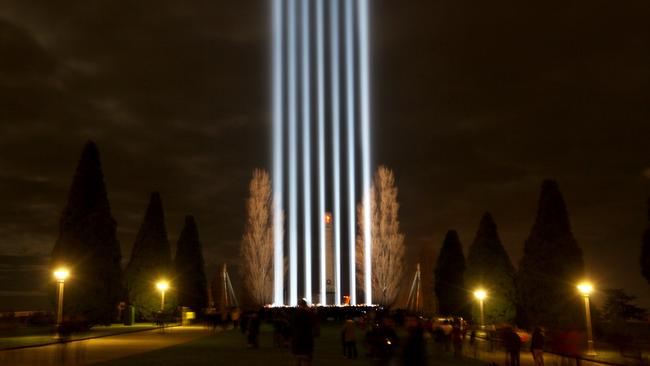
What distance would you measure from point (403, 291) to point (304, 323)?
54.2 meters

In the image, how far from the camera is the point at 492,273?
135ft

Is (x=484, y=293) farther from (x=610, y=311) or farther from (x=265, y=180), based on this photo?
(x=265, y=180)

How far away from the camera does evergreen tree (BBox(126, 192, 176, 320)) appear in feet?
161

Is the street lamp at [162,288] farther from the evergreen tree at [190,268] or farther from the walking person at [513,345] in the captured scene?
the walking person at [513,345]

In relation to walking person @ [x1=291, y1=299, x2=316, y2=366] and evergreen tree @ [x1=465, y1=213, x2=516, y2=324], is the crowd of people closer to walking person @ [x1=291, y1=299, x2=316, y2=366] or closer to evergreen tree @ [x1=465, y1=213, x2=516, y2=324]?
walking person @ [x1=291, y1=299, x2=316, y2=366]

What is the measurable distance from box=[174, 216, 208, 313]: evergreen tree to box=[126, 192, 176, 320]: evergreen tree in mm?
6783

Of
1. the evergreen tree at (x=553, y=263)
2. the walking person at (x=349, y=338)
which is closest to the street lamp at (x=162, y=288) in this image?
the evergreen tree at (x=553, y=263)

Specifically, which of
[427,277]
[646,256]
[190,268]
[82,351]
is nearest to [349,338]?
[82,351]

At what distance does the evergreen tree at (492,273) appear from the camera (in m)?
40.1

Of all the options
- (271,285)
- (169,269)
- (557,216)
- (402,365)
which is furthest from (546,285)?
(271,285)

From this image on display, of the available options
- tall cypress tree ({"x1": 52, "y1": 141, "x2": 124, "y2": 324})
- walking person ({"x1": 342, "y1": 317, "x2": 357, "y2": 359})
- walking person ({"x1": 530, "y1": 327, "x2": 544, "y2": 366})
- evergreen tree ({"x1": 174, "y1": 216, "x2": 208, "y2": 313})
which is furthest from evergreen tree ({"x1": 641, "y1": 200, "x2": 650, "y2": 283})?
evergreen tree ({"x1": 174, "y1": 216, "x2": 208, "y2": 313})

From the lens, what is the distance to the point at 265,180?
6519cm

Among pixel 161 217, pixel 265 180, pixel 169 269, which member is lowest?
pixel 169 269

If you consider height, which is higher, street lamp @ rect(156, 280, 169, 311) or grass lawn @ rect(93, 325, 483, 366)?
street lamp @ rect(156, 280, 169, 311)
